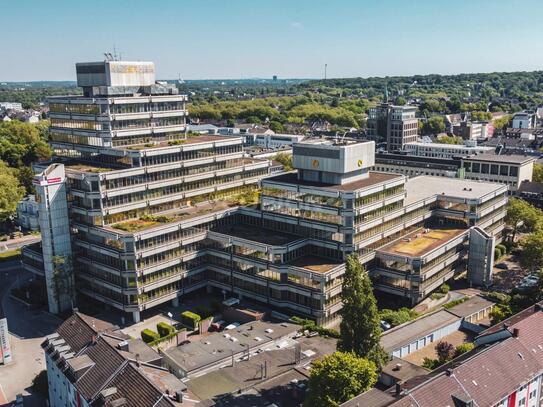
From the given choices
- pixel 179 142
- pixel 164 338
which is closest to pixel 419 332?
pixel 164 338

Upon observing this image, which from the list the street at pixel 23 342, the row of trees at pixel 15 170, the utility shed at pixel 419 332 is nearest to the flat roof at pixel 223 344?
the utility shed at pixel 419 332

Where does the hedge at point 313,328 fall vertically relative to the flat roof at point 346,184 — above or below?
below

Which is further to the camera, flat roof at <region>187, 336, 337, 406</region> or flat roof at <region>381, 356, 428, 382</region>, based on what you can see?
flat roof at <region>187, 336, 337, 406</region>

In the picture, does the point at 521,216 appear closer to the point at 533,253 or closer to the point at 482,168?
the point at 533,253

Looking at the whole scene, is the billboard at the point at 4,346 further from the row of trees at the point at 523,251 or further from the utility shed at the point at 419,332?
the row of trees at the point at 523,251

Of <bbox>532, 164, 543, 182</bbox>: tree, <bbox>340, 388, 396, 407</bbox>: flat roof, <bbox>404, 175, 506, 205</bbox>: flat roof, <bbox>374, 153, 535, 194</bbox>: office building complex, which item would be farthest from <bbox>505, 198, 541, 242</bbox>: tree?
<bbox>340, 388, 396, 407</bbox>: flat roof

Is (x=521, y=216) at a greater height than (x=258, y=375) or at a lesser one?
greater

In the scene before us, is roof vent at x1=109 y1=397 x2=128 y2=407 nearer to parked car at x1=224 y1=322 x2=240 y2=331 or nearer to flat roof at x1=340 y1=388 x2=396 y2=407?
flat roof at x1=340 y1=388 x2=396 y2=407
